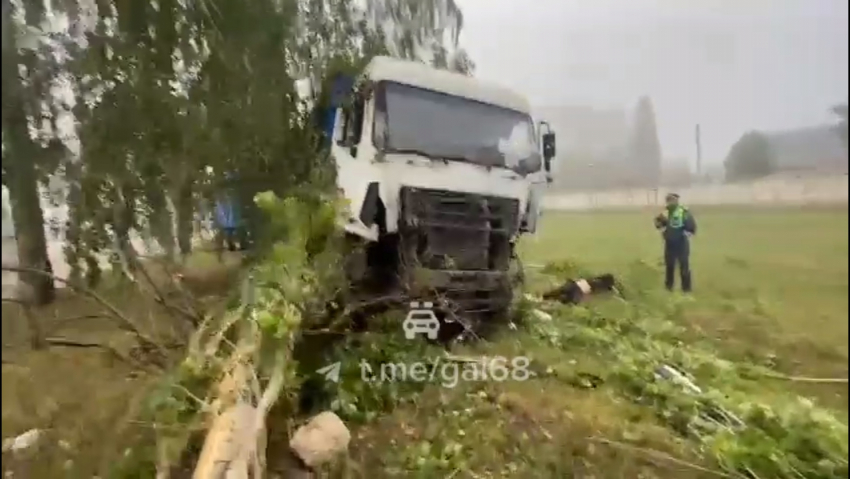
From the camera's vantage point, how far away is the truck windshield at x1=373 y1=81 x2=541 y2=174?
1.21m

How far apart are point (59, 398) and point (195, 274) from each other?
0.27 m

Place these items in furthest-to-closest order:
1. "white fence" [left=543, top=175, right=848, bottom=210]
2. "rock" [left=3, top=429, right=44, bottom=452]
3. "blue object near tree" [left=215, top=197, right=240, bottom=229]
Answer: "blue object near tree" [left=215, top=197, right=240, bottom=229]
"white fence" [left=543, top=175, right=848, bottom=210]
"rock" [left=3, top=429, right=44, bottom=452]

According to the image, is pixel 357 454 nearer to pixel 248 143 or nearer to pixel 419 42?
pixel 248 143

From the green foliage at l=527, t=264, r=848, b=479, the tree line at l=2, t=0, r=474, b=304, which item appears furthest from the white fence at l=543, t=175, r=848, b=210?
the tree line at l=2, t=0, r=474, b=304

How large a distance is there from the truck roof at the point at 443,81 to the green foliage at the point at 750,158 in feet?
1.13

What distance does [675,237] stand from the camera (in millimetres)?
1154

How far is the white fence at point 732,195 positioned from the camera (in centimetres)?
104

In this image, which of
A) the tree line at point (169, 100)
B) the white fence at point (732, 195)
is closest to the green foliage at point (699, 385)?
the white fence at point (732, 195)

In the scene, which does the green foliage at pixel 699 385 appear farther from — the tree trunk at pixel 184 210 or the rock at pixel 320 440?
the tree trunk at pixel 184 210

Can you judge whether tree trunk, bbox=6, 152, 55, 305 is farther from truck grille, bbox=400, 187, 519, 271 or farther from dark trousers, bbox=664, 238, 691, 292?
dark trousers, bbox=664, 238, 691, 292

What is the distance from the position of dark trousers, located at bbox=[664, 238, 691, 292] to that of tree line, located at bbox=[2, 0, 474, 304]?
0.47 m

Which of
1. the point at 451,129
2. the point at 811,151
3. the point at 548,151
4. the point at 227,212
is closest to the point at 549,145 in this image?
the point at 548,151

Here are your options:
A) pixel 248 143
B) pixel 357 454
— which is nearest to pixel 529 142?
pixel 248 143

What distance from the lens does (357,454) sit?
3.40 ft
